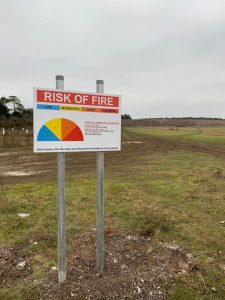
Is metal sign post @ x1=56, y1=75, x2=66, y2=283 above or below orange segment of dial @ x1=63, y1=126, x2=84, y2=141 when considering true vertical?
below

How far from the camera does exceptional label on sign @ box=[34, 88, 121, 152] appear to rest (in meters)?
3.72

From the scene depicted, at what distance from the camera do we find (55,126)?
382 centimetres

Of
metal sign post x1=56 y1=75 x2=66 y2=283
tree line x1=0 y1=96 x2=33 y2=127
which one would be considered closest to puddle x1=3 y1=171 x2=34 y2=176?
metal sign post x1=56 y1=75 x2=66 y2=283

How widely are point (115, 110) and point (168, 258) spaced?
88.8 inches

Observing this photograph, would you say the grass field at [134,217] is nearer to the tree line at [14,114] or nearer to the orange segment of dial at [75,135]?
the orange segment of dial at [75,135]

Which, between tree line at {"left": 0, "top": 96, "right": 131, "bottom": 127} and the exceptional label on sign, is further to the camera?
tree line at {"left": 0, "top": 96, "right": 131, "bottom": 127}

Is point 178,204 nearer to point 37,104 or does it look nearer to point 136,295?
point 136,295

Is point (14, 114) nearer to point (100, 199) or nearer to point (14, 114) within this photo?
point (14, 114)

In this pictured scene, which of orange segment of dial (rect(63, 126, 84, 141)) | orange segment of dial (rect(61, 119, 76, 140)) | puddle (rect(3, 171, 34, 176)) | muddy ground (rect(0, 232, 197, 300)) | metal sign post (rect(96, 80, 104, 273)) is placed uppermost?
orange segment of dial (rect(61, 119, 76, 140))

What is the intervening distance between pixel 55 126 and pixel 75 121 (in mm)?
260

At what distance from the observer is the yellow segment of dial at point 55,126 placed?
149 inches

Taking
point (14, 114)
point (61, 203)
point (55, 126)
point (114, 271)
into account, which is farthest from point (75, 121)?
point (14, 114)

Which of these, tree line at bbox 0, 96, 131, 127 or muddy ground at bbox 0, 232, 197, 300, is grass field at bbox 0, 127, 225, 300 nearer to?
muddy ground at bbox 0, 232, 197, 300

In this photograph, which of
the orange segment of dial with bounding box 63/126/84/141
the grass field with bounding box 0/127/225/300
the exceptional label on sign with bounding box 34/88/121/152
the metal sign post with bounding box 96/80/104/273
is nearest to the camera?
the exceptional label on sign with bounding box 34/88/121/152
